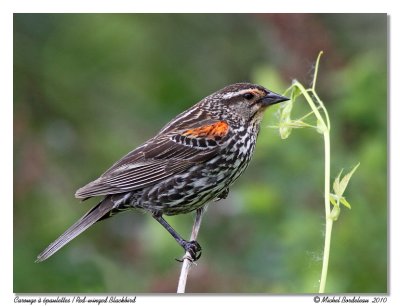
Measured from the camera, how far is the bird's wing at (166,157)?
4.62 meters

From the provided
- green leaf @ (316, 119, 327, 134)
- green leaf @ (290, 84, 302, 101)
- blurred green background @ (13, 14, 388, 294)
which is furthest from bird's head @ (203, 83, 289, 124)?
green leaf @ (316, 119, 327, 134)

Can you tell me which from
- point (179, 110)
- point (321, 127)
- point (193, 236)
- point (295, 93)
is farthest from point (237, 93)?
point (179, 110)

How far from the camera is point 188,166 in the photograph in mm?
4645

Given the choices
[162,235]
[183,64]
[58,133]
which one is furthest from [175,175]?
[183,64]

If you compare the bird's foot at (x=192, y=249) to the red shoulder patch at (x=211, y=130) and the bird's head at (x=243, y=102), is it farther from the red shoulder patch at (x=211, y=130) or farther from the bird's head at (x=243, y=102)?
the bird's head at (x=243, y=102)

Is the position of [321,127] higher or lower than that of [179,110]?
lower

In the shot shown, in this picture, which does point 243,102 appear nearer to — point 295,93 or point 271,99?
point 271,99

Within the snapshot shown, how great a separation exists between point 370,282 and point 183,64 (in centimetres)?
277

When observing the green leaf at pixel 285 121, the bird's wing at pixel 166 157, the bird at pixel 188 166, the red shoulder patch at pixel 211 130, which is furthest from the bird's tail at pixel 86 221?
the green leaf at pixel 285 121

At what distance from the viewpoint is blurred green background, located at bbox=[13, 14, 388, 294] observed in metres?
5.34

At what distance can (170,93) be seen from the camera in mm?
Result: 6875

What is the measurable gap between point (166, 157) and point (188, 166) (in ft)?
0.52

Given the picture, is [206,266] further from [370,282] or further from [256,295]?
[370,282]

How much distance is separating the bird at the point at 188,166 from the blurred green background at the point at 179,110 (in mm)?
511
